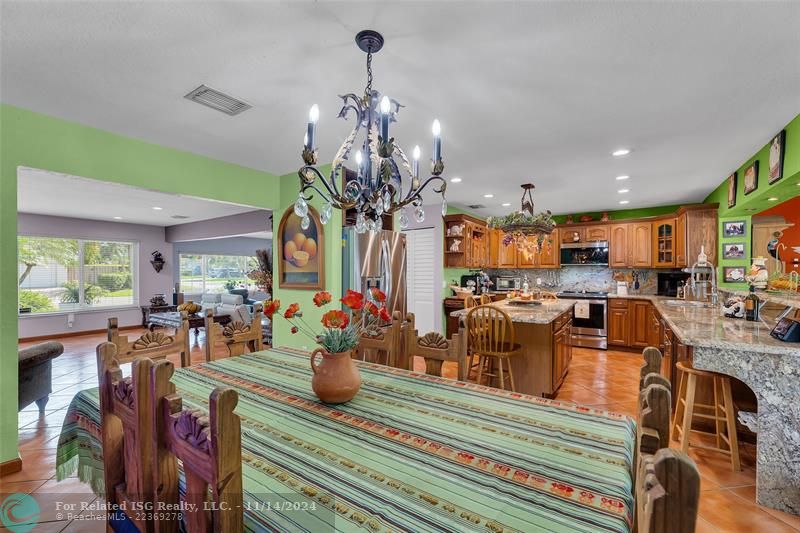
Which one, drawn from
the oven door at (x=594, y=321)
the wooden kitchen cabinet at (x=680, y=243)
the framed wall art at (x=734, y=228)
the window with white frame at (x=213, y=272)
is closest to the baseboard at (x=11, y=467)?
the oven door at (x=594, y=321)

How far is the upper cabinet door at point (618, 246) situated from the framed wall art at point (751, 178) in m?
2.59

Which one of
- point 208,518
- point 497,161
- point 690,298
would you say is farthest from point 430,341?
point 690,298

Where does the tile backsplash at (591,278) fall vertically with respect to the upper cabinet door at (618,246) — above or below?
below

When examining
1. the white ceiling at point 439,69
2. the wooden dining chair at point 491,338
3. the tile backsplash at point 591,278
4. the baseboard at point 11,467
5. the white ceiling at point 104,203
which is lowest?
the baseboard at point 11,467

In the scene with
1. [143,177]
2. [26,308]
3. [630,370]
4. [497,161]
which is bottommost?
[630,370]

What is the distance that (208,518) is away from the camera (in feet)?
2.57

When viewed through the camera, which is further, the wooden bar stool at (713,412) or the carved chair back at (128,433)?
the wooden bar stool at (713,412)

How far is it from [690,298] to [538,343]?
116 inches

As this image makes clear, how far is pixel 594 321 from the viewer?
567 centimetres

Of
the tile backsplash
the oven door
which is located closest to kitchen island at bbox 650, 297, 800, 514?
the oven door

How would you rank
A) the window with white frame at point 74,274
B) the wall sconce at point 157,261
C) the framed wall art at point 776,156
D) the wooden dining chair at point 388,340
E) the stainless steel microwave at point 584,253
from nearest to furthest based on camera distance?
the wooden dining chair at point 388,340 < the framed wall art at point 776,156 < the stainless steel microwave at point 584,253 < the window with white frame at point 74,274 < the wall sconce at point 157,261

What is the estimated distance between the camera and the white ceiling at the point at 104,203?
4238mm

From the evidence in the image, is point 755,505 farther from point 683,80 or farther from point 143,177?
point 143,177

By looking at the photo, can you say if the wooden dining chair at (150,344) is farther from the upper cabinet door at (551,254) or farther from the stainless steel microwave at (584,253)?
the stainless steel microwave at (584,253)
